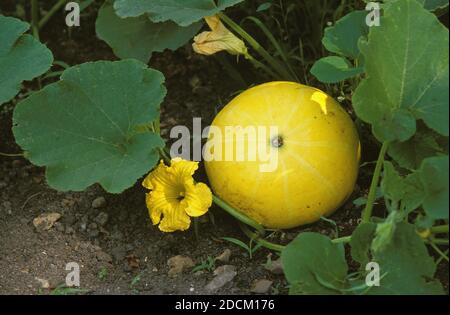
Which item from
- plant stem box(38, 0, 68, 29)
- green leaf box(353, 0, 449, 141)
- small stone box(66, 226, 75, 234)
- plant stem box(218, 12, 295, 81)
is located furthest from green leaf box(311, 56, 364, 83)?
plant stem box(38, 0, 68, 29)

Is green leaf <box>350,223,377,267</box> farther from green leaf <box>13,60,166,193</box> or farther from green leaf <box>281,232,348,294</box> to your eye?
green leaf <box>13,60,166,193</box>

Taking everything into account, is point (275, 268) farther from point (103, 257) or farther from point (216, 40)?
point (216, 40)

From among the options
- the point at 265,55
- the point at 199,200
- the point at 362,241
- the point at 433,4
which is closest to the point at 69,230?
the point at 199,200

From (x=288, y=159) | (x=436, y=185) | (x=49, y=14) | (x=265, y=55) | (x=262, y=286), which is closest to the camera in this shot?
(x=436, y=185)

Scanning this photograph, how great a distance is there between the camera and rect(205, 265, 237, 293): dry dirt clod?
262 cm

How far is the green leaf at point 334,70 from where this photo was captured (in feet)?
8.81

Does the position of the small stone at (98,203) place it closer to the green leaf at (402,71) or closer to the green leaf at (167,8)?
the green leaf at (167,8)

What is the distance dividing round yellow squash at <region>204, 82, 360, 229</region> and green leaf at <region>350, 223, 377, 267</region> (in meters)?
0.35

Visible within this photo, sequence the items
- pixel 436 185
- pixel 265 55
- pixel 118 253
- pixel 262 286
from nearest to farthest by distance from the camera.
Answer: pixel 436 185
pixel 262 286
pixel 118 253
pixel 265 55

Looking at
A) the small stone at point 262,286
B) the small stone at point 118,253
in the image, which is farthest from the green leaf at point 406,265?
the small stone at point 118,253

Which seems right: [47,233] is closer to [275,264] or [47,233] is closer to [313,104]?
[275,264]

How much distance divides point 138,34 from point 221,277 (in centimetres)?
102

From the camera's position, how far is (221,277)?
2658 millimetres
